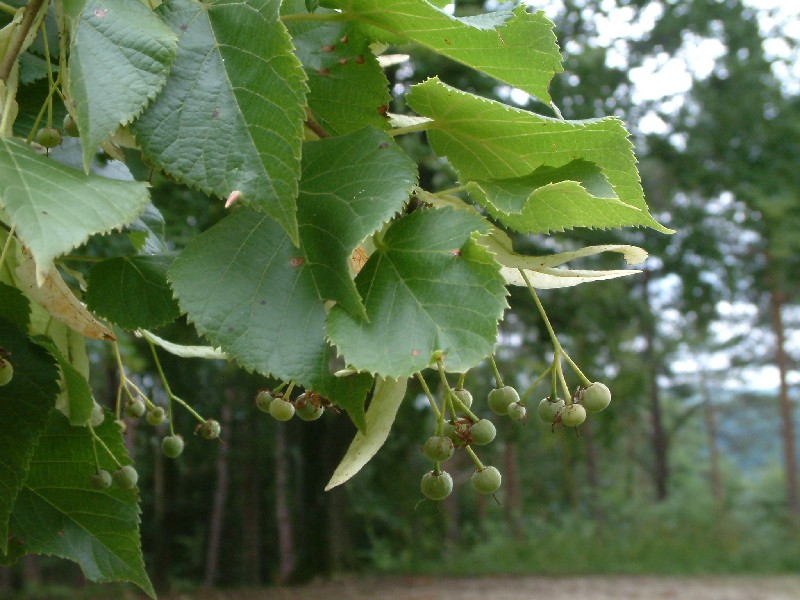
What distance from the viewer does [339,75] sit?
0.69m

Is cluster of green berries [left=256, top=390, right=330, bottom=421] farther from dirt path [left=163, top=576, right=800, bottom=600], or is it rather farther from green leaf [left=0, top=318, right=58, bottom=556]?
dirt path [left=163, top=576, right=800, bottom=600]

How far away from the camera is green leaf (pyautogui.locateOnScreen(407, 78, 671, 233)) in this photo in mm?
615

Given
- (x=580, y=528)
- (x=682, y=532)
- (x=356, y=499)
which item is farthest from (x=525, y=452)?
(x=356, y=499)

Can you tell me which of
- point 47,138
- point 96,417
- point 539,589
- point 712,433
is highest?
point 47,138

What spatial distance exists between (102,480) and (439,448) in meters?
0.42

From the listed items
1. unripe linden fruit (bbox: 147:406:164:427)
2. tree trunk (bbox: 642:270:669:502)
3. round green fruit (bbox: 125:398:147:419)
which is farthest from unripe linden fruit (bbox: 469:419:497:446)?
tree trunk (bbox: 642:270:669:502)

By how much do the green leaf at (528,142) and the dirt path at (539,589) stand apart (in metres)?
9.85

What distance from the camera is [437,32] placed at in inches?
24.5

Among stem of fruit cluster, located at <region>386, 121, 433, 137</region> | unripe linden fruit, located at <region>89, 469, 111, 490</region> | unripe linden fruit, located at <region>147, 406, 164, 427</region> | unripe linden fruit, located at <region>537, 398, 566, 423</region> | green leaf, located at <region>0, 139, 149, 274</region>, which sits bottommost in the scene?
unripe linden fruit, located at <region>147, 406, 164, 427</region>

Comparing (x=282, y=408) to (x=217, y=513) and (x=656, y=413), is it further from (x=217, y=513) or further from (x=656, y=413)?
(x=656, y=413)

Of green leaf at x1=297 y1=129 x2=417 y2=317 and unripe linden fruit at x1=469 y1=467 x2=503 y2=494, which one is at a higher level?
green leaf at x1=297 y1=129 x2=417 y2=317

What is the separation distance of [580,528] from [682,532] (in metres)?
1.81

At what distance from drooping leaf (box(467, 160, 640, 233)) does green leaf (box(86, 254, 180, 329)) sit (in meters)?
0.34

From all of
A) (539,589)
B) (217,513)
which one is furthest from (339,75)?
(217,513)
